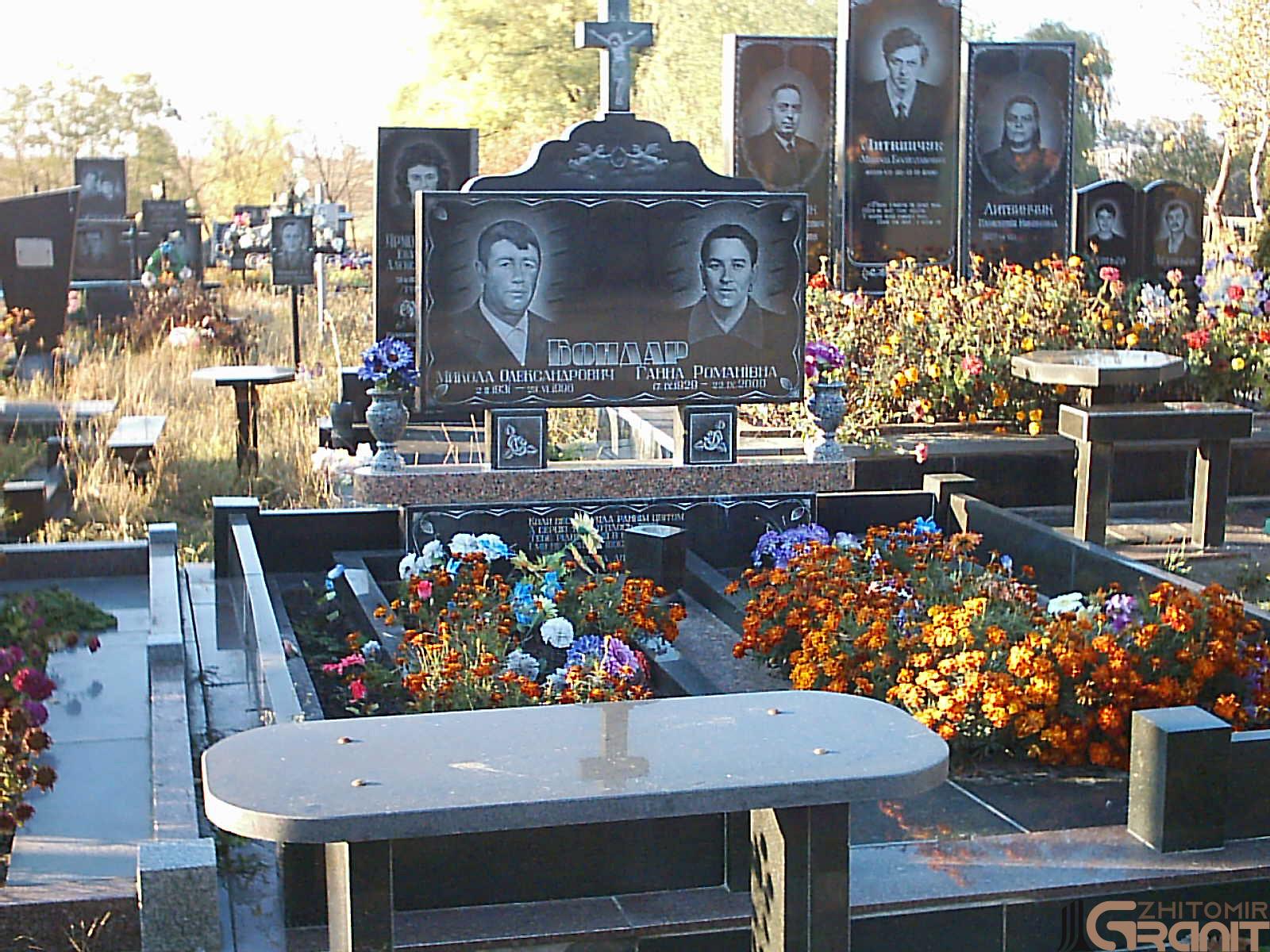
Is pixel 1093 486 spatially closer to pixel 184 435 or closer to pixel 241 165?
pixel 184 435

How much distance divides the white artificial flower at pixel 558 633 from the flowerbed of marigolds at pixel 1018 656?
696 millimetres

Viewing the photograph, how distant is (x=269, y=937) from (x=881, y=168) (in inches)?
423

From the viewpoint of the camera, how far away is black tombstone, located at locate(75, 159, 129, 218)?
85.5ft

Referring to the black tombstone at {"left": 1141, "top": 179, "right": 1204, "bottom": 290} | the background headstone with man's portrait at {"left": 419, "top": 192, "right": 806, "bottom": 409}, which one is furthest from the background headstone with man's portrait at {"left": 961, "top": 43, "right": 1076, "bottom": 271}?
the background headstone with man's portrait at {"left": 419, "top": 192, "right": 806, "bottom": 409}

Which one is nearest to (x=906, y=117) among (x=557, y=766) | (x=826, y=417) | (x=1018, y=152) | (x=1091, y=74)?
(x=1018, y=152)

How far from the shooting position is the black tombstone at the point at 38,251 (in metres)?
15.2

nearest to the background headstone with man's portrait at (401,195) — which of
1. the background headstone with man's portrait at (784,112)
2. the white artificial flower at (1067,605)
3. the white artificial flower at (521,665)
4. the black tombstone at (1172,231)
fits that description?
the background headstone with man's portrait at (784,112)

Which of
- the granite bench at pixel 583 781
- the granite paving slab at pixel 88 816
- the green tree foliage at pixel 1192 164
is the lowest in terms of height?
the granite paving slab at pixel 88 816

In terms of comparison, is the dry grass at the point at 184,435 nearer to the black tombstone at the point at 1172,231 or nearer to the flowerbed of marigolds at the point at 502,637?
the flowerbed of marigolds at the point at 502,637

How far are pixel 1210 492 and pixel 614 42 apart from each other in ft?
13.1

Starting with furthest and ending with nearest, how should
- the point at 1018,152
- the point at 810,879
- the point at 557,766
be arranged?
the point at 1018,152 → the point at 810,879 → the point at 557,766

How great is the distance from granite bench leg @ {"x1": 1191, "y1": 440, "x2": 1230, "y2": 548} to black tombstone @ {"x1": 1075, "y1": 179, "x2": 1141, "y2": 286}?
589 centimetres

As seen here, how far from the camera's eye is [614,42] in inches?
331

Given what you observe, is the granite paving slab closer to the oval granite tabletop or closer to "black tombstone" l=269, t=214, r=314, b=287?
the oval granite tabletop
